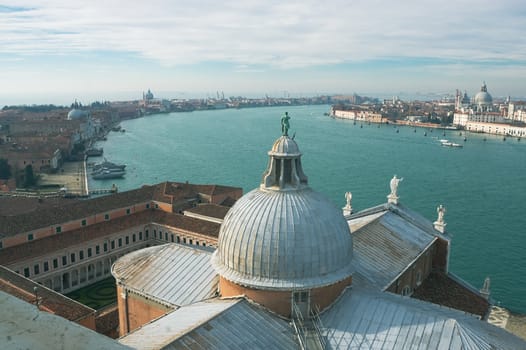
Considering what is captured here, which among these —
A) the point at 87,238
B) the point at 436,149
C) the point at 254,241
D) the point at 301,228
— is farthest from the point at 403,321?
the point at 436,149

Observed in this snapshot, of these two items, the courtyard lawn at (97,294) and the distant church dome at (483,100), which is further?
the distant church dome at (483,100)

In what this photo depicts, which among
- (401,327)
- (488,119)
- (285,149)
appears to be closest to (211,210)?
(285,149)

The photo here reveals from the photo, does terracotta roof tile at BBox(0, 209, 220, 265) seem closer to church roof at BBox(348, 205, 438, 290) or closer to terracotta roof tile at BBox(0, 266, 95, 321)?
terracotta roof tile at BBox(0, 266, 95, 321)

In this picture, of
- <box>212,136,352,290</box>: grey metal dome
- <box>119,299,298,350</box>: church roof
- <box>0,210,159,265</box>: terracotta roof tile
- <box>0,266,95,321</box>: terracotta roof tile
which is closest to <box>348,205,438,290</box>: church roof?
<box>212,136,352,290</box>: grey metal dome

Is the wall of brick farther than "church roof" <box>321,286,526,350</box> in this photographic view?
Yes


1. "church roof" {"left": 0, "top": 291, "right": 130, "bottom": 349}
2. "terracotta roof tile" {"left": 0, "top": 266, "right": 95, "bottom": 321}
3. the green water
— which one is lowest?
the green water

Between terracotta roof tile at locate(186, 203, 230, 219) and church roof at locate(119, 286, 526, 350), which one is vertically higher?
church roof at locate(119, 286, 526, 350)

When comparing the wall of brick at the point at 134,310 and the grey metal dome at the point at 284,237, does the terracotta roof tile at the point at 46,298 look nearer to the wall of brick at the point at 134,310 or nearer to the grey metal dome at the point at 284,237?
the wall of brick at the point at 134,310

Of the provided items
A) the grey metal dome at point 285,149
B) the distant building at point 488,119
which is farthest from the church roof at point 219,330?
the distant building at point 488,119
